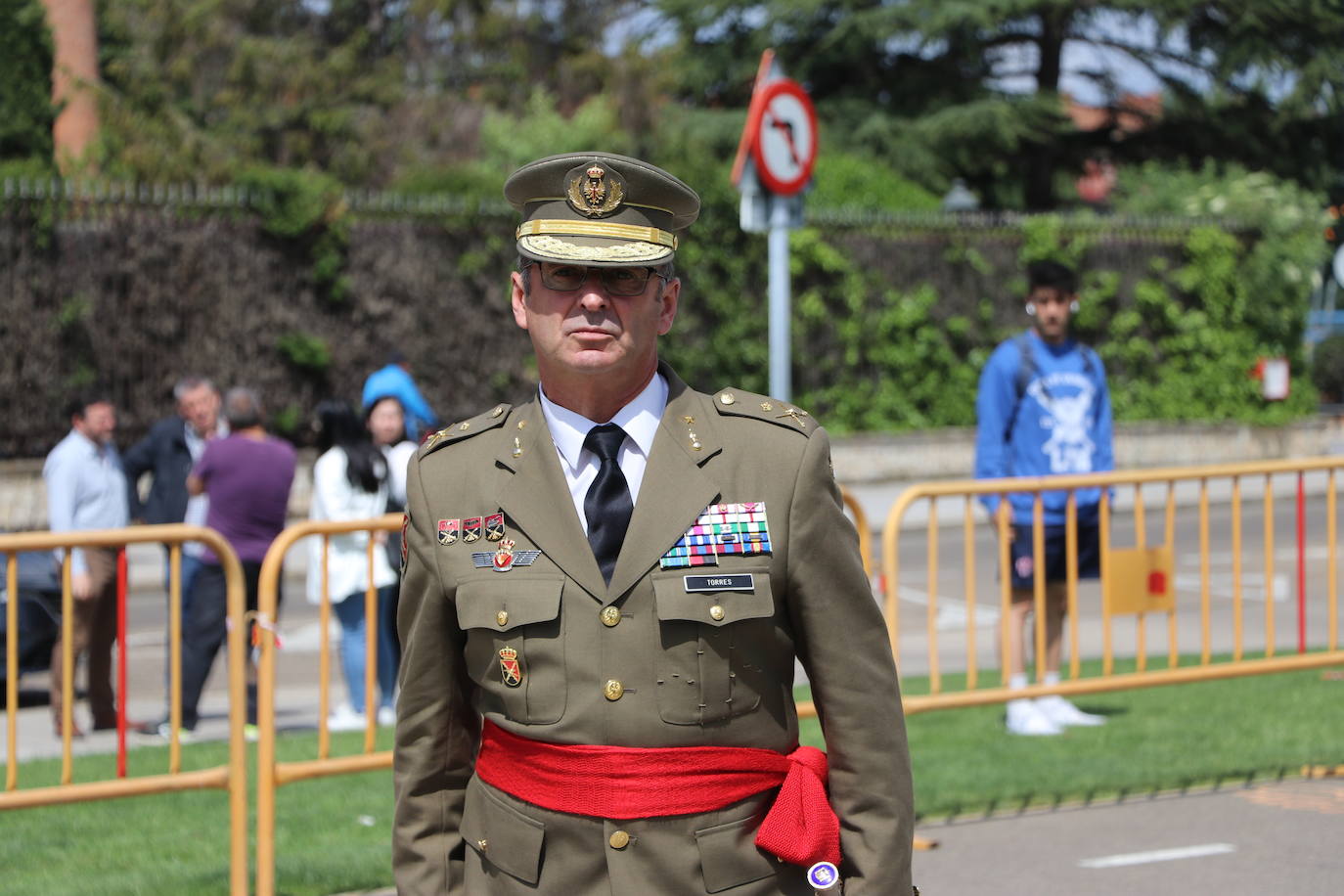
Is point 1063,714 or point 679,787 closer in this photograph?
point 679,787

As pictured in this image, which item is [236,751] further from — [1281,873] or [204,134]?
[204,134]

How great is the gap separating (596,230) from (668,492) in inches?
16.5

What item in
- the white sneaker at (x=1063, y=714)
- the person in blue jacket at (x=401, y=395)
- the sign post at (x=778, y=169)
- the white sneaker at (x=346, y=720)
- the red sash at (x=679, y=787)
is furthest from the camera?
the person in blue jacket at (x=401, y=395)

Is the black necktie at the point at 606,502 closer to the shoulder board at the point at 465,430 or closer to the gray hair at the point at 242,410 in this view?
the shoulder board at the point at 465,430

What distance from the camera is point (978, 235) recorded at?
22.5 meters

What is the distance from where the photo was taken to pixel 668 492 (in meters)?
2.66

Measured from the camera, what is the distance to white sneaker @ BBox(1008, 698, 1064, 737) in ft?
24.8

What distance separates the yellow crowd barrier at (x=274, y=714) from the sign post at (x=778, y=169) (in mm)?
3117

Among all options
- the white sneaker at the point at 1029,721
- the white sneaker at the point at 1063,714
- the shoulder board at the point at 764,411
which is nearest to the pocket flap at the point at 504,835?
the shoulder board at the point at 764,411

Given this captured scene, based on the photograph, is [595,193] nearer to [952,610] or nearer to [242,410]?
[242,410]

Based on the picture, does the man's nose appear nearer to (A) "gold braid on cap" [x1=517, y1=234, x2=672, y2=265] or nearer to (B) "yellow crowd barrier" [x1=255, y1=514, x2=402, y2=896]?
(A) "gold braid on cap" [x1=517, y1=234, x2=672, y2=265]

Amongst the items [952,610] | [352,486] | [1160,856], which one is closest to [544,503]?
[1160,856]

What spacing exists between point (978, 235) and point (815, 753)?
20.4m

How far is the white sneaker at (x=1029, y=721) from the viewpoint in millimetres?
7566
